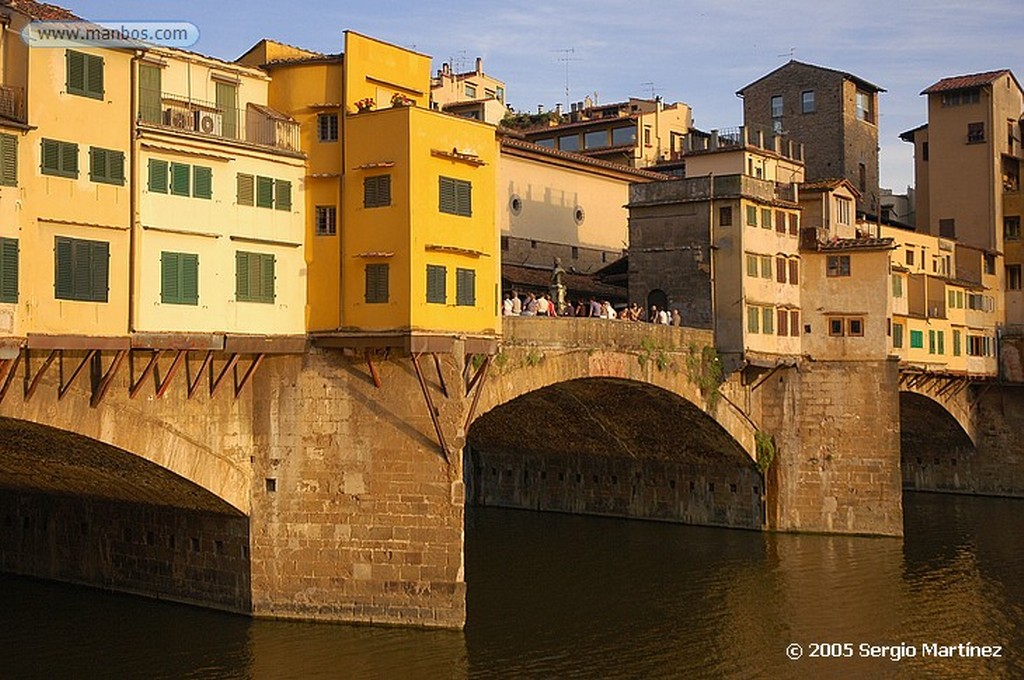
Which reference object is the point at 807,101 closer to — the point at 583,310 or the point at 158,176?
the point at 583,310

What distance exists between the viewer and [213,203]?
3281 centimetres

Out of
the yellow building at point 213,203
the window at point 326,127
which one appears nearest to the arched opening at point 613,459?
the window at point 326,127

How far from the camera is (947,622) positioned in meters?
39.4

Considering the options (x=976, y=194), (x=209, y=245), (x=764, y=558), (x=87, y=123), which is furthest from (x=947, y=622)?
(x=976, y=194)

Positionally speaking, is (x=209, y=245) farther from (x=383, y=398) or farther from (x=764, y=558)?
(x=764, y=558)

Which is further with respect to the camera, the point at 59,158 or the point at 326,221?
the point at 326,221

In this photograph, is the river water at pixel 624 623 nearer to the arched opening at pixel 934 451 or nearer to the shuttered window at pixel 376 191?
the shuttered window at pixel 376 191

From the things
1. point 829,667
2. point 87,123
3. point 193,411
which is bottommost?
point 829,667

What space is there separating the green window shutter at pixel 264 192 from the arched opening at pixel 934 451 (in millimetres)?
49274

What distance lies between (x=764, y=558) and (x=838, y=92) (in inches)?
1616

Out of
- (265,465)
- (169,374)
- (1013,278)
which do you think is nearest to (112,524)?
(265,465)

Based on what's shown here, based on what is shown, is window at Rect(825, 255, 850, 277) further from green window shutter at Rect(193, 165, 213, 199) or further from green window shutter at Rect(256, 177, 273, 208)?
green window shutter at Rect(193, 165, 213, 199)

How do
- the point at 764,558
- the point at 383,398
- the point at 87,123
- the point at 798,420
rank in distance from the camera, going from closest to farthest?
the point at 87,123, the point at 383,398, the point at 764,558, the point at 798,420

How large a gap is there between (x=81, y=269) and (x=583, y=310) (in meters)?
24.7
